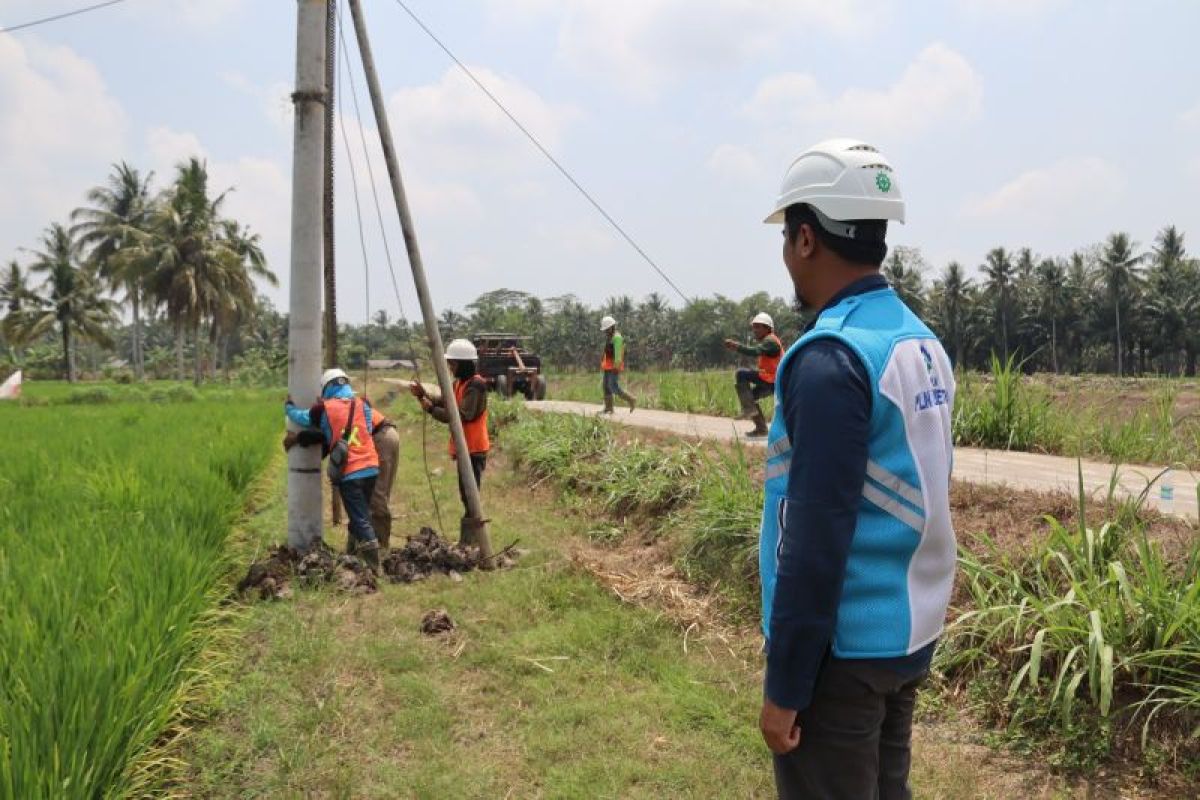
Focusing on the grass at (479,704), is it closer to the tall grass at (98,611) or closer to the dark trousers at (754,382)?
the tall grass at (98,611)

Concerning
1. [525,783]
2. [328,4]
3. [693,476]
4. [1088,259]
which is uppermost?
[1088,259]

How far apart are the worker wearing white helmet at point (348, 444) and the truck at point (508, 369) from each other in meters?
12.6

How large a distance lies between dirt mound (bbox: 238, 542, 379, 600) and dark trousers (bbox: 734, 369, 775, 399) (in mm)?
5444

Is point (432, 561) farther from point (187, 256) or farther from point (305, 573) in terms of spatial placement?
point (187, 256)

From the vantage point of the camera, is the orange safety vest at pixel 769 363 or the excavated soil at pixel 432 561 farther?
the orange safety vest at pixel 769 363

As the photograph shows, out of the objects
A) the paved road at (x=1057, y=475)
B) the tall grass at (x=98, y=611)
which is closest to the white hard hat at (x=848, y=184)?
the tall grass at (x=98, y=611)

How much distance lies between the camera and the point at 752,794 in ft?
9.12

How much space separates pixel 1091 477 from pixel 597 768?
4.56m

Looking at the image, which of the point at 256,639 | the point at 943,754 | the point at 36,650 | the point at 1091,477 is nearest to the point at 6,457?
the point at 256,639

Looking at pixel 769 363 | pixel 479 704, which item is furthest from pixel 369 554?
pixel 769 363

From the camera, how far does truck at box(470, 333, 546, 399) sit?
19047 millimetres

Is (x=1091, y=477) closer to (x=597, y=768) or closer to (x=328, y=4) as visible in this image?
(x=597, y=768)

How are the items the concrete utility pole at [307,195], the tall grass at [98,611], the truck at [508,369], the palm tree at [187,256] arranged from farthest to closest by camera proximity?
Answer: the palm tree at [187,256] < the truck at [508,369] < the concrete utility pole at [307,195] < the tall grass at [98,611]

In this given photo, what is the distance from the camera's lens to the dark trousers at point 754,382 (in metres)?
9.14
